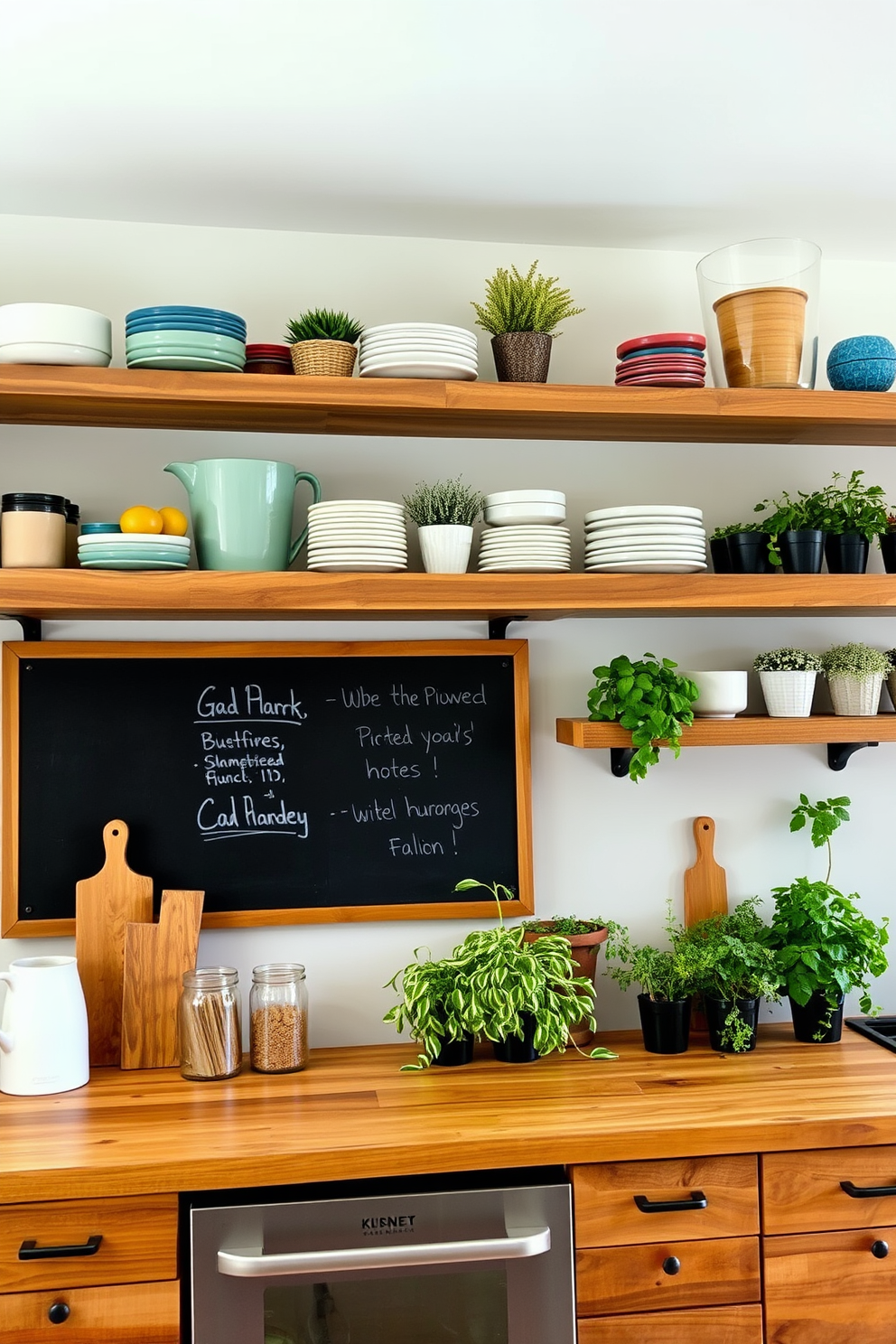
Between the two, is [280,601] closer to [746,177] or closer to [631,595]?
[631,595]

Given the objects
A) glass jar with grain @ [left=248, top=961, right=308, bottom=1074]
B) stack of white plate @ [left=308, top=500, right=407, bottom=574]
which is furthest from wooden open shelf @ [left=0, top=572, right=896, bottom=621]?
glass jar with grain @ [left=248, top=961, right=308, bottom=1074]

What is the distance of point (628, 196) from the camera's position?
2164mm

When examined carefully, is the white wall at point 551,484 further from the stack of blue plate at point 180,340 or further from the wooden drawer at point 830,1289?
the wooden drawer at point 830,1289

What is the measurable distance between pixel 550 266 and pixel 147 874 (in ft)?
5.01

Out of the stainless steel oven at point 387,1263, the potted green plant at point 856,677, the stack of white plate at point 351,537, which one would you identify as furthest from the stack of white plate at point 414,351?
the stainless steel oven at point 387,1263

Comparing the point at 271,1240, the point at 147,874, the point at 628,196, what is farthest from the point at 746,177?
the point at 271,1240

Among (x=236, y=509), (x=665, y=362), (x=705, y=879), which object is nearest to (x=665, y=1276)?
(x=705, y=879)

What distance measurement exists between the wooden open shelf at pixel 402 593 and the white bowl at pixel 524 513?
0.38 feet

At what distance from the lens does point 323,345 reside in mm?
1994

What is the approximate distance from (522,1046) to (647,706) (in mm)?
685

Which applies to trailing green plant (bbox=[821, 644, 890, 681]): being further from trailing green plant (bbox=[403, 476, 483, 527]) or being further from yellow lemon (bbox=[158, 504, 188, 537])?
yellow lemon (bbox=[158, 504, 188, 537])

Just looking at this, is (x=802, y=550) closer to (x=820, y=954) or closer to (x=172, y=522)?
(x=820, y=954)

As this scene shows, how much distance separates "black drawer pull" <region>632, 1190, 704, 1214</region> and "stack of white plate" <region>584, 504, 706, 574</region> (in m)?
1.08

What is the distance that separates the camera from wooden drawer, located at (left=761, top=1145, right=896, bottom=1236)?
179 centimetres
